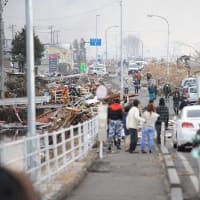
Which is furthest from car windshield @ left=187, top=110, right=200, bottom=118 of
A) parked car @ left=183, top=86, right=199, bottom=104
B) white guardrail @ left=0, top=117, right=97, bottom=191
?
parked car @ left=183, top=86, right=199, bottom=104

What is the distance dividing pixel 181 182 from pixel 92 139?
8493 mm

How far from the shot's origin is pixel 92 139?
66.8 feet

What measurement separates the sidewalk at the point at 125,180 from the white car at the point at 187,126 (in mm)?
1588

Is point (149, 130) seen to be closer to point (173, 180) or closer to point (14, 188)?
point (173, 180)

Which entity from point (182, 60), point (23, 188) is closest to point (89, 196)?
point (23, 188)

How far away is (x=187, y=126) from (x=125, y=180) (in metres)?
6.72

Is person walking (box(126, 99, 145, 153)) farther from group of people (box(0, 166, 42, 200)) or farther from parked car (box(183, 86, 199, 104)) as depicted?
parked car (box(183, 86, 199, 104))

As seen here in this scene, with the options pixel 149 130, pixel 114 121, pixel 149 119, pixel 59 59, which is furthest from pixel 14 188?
pixel 59 59

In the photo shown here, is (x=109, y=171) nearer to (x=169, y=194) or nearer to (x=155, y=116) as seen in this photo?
(x=169, y=194)

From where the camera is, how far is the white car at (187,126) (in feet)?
61.0

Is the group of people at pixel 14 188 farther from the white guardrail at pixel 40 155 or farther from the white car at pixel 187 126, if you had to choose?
the white car at pixel 187 126

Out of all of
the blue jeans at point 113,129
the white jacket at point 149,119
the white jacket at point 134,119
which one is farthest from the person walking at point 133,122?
the blue jeans at point 113,129

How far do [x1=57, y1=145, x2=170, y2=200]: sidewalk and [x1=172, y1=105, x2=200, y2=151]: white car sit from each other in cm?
159

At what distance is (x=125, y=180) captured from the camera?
40.8 ft
